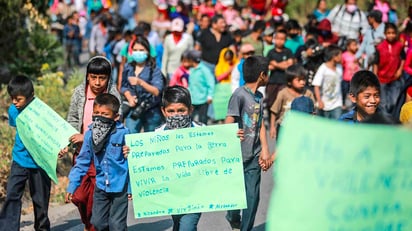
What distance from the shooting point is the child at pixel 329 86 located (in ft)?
40.2

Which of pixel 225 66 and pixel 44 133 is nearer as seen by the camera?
pixel 44 133

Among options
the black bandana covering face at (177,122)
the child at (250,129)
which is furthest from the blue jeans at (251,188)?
the black bandana covering face at (177,122)

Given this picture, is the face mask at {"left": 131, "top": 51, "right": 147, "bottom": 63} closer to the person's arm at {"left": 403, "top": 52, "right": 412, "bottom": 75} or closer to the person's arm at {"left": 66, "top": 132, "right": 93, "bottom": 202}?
the person's arm at {"left": 66, "top": 132, "right": 93, "bottom": 202}

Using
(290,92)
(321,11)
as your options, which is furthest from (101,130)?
(321,11)

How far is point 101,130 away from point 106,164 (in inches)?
10.5

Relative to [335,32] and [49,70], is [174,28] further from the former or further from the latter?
[335,32]

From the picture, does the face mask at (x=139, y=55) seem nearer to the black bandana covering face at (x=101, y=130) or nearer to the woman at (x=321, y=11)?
the black bandana covering face at (x=101, y=130)

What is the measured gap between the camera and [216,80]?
13242mm

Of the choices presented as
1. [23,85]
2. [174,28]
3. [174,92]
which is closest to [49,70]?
[174,28]

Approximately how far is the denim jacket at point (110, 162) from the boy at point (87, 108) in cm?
17

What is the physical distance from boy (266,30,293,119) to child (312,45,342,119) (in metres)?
0.74

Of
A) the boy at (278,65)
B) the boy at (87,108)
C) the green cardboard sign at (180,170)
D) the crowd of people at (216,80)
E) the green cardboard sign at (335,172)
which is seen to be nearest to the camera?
the green cardboard sign at (335,172)

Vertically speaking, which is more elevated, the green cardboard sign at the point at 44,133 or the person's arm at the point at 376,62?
the person's arm at the point at 376,62

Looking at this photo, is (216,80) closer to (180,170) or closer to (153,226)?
(153,226)
